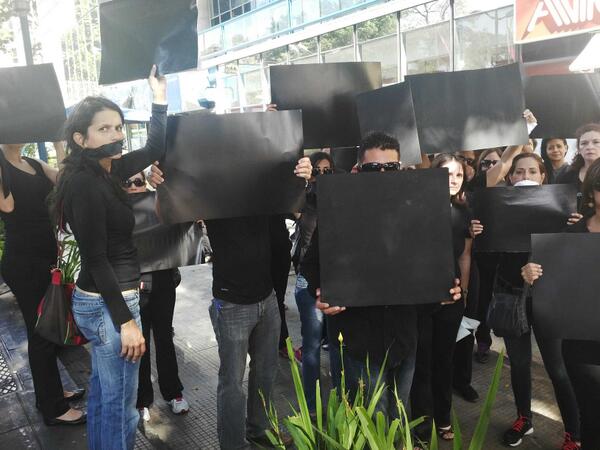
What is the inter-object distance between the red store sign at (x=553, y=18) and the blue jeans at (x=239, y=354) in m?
7.62

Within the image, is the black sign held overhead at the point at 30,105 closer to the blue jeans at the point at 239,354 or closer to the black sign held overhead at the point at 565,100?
the blue jeans at the point at 239,354

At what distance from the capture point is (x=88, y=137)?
2395 mm

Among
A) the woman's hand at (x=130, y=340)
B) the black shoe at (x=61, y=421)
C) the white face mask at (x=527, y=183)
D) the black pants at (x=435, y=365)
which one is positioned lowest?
the black shoe at (x=61, y=421)

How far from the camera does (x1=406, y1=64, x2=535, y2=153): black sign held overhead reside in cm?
312

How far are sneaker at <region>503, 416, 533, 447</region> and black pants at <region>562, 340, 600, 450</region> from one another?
73 centimetres

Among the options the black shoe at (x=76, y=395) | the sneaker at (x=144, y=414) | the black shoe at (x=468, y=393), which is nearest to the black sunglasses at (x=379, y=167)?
the black shoe at (x=468, y=393)

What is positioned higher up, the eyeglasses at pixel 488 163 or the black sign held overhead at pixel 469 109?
the black sign held overhead at pixel 469 109

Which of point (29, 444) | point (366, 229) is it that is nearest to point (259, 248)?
point (366, 229)

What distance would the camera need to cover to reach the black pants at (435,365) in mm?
3100

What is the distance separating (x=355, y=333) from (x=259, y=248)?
0.71m

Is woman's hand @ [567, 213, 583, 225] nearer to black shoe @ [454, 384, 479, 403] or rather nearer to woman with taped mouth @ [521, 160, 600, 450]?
woman with taped mouth @ [521, 160, 600, 450]

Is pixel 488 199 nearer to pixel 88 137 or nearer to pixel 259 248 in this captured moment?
pixel 259 248

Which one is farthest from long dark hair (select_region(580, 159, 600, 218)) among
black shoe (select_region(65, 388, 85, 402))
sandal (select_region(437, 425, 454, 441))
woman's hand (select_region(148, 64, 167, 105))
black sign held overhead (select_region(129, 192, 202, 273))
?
black shoe (select_region(65, 388, 85, 402))

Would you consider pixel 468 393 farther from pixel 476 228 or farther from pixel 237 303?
pixel 237 303
